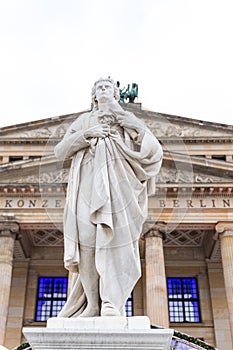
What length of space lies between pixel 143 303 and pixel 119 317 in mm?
28367

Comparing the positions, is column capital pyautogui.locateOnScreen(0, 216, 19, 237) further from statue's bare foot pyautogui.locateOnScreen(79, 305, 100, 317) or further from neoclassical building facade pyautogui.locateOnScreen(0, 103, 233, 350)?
statue's bare foot pyautogui.locateOnScreen(79, 305, 100, 317)

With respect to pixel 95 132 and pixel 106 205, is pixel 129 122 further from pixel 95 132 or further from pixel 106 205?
pixel 106 205

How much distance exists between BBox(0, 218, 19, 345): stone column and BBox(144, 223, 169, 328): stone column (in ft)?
24.1

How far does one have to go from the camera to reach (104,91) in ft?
15.6

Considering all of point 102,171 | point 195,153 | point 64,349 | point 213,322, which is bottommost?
point 64,349

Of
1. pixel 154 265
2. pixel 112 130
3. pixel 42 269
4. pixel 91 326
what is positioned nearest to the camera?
pixel 91 326

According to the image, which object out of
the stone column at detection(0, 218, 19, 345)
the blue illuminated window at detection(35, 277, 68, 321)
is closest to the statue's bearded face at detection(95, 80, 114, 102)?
the stone column at detection(0, 218, 19, 345)

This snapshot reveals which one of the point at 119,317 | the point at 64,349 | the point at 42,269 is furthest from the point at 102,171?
the point at 42,269

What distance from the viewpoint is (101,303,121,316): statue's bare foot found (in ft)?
12.2

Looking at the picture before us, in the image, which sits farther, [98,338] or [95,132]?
[95,132]

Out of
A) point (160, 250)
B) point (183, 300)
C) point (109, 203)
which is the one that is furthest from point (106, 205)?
point (183, 300)

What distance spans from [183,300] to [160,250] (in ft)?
23.5

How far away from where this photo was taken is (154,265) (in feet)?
86.7

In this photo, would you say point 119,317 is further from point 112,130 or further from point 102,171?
point 112,130
